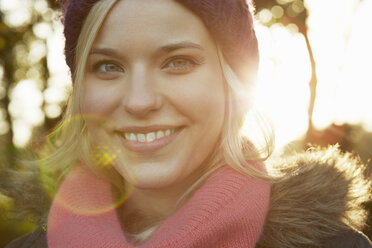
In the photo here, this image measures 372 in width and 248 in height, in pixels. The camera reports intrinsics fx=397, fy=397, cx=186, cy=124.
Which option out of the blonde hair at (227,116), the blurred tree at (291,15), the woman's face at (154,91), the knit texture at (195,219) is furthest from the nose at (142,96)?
the blurred tree at (291,15)

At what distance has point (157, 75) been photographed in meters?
2.05

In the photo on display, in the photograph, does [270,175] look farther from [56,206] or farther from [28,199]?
[28,199]

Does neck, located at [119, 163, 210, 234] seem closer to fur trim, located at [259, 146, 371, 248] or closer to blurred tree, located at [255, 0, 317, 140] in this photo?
fur trim, located at [259, 146, 371, 248]

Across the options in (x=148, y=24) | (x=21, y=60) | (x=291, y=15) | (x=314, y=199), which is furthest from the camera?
(x=21, y=60)

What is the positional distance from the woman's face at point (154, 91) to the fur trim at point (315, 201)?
52cm

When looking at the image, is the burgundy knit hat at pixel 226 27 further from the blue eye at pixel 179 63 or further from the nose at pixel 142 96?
the nose at pixel 142 96

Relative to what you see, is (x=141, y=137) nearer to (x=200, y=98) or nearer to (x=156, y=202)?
(x=200, y=98)

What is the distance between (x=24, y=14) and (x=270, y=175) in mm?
12443

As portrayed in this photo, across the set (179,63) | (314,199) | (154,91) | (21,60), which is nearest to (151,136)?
(154,91)

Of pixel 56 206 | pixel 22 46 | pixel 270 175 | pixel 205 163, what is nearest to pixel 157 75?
pixel 205 163

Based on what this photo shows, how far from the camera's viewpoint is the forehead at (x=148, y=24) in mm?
1941

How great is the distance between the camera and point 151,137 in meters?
2.11

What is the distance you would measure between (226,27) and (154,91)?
55 cm

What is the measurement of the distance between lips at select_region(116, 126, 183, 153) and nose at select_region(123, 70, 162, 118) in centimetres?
11
